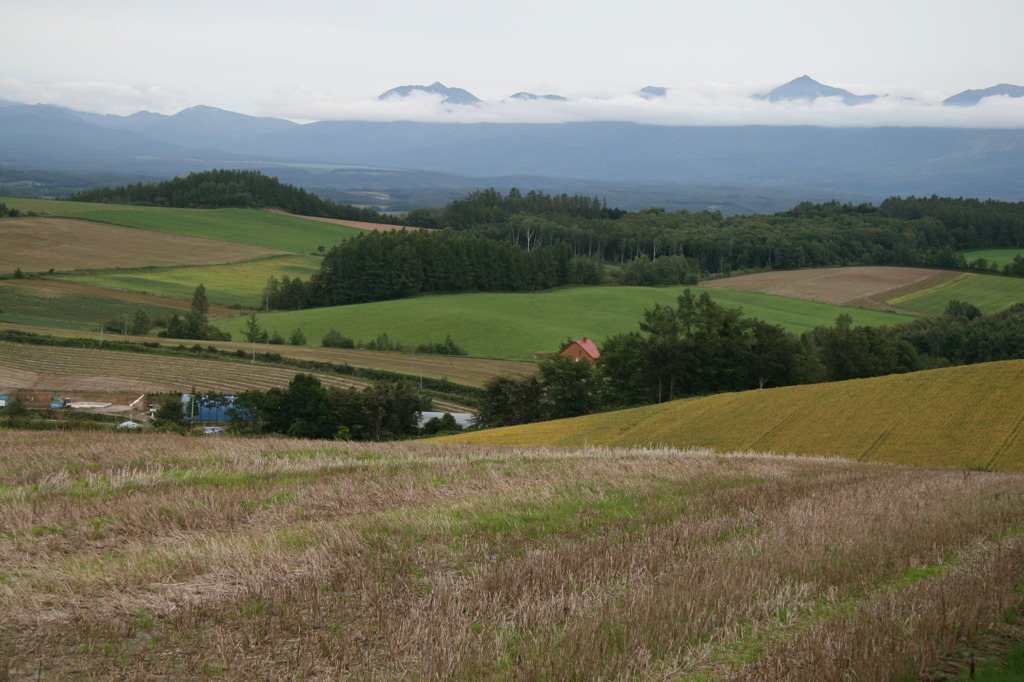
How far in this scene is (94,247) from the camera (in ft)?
373

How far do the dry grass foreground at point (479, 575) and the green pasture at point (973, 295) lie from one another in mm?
95226

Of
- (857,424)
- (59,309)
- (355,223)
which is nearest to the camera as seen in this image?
(857,424)

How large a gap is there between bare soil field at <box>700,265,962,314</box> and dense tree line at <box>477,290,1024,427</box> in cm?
4222

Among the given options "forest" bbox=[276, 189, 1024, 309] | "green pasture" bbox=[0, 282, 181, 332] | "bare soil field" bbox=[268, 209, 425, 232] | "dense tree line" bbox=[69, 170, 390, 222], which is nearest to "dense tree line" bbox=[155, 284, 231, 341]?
"green pasture" bbox=[0, 282, 181, 332]

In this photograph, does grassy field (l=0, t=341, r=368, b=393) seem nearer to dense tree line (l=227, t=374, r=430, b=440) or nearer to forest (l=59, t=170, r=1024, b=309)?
dense tree line (l=227, t=374, r=430, b=440)

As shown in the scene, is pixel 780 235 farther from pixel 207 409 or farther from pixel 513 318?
pixel 207 409

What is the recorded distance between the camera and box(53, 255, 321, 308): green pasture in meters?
99.1

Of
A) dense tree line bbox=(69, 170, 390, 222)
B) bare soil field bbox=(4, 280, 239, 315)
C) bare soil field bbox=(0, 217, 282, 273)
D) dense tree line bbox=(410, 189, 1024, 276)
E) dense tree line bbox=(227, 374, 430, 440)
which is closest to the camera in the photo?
dense tree line bbox=(227, 374, 430, 440)

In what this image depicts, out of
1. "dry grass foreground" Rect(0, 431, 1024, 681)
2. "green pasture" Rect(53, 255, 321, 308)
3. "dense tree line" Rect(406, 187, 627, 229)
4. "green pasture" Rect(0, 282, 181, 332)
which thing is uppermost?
"dense tree line" Rect(406, 187, 627, 229)

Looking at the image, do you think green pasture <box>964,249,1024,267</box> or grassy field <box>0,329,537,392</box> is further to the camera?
green pasture <box>964,249,1024,267</box>

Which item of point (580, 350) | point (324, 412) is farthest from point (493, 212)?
point (324, 412)

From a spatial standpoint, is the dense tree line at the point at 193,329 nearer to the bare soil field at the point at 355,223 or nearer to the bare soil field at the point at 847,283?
the bare soil field at the point at 847,283

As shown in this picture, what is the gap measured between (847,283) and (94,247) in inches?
4045

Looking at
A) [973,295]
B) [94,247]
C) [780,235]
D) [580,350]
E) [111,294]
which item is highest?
[780,235]
